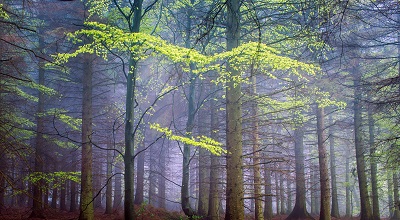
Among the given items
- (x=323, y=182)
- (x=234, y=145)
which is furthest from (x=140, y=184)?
(x=234, y=145)

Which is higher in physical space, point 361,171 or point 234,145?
point 234,145

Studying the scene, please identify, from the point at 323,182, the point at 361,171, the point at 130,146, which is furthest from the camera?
the point at 361,171

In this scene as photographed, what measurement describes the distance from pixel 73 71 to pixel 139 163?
7.98m

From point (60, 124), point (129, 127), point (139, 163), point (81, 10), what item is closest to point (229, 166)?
point (129, 127)

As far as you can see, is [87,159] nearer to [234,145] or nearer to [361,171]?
[234,145]

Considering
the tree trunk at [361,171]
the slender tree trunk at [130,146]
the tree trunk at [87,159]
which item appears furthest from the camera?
the tree trunk at [361,171]

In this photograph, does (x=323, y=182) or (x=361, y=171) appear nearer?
(x=323, y=182)

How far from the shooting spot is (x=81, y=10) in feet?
46.9

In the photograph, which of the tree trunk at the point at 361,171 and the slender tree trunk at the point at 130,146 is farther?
the tree trunk at the point at 361,171

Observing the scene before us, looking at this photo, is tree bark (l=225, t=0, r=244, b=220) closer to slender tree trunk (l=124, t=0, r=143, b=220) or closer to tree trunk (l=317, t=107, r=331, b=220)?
slender tree trunk (l=124, t=0, r=143, b=220)

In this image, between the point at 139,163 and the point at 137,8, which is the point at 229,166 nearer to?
the point at 137,8

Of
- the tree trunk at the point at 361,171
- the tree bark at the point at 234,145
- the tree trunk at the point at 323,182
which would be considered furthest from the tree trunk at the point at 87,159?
the tree trunk at the point at 361,171

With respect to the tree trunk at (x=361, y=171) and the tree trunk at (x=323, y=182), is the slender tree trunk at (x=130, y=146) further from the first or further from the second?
the tree trunk at (x=361, y=171)

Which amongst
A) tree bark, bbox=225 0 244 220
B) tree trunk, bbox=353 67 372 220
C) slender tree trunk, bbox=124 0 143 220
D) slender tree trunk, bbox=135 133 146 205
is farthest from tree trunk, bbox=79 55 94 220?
tree trunk, bbox=353 67 372 220
